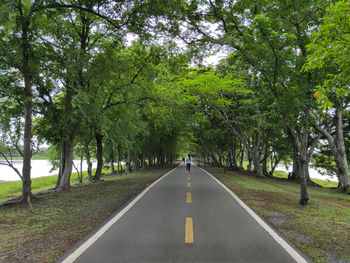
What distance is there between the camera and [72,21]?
11406mm

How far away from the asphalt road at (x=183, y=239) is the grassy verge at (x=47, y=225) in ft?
1.76

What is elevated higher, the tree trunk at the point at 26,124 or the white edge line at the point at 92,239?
the tree trunk at the point at 26,124

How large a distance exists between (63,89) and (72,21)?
377cm

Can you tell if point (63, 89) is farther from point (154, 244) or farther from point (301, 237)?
point (301, 237)

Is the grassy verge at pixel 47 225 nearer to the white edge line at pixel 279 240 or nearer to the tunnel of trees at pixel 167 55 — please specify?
the tunnel of trees at pixel 167 55

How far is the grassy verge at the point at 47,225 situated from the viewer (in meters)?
3.86

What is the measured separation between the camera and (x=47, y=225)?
5359 millimetres

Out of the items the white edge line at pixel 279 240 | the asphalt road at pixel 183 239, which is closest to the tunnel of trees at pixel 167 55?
the white edge line at pixel 279 240

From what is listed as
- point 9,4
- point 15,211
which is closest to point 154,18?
point 9,4

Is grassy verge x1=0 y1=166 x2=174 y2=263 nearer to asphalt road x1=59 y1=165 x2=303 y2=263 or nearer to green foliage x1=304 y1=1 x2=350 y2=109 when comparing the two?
asphalt road x1=59 y1=165 x2=303 y2=263

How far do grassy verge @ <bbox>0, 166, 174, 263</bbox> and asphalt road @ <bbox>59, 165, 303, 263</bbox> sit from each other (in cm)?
54

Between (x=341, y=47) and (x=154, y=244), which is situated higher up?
(x=341, y=47)

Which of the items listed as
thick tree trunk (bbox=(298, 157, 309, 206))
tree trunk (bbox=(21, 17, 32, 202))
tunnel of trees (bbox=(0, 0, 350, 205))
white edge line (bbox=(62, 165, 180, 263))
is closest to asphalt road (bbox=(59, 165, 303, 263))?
white edge line (bbox=(62, 165, 180, 263))

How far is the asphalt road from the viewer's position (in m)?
3.64
